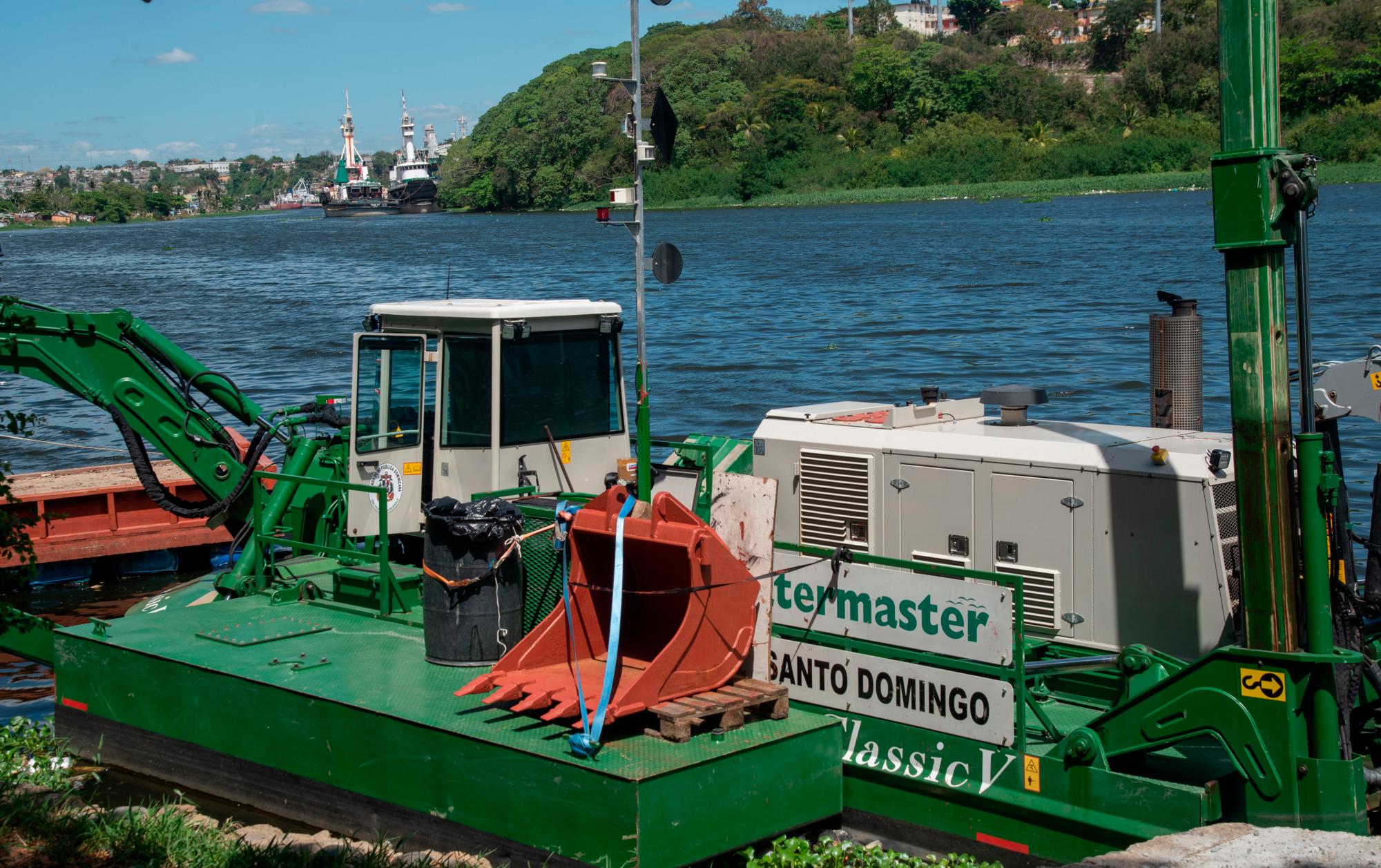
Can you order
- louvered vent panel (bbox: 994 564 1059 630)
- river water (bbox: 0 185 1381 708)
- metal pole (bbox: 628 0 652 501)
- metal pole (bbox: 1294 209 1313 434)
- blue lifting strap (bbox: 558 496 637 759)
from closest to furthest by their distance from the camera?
metal pole (bbox: 1294 209 1313 434) → blue lifting strap (bbox: 558 496 637 759) → louvered vent panel (bbox: 994 564 1059 630) → metal pole (bbox: 628 0 652 501) → river water (bbox: 0 185 1381 708)

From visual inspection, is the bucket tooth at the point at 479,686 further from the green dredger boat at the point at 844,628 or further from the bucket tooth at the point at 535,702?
the bucket tooth at the point at 535,702

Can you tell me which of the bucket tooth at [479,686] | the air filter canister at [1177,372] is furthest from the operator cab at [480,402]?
the air filter canister at [1177,372]

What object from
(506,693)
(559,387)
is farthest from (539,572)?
(559,387)

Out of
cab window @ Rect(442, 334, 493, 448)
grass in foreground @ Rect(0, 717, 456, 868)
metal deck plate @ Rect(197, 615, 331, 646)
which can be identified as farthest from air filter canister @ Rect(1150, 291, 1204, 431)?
metal deck plate @ Rect(197, 615, 331, 646)

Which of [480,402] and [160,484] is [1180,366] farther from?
[160,484]

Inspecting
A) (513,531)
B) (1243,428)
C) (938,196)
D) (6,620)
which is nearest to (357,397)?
(513,531)

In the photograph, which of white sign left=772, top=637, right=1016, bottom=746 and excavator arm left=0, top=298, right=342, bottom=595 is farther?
excavator arm left=0, top=298, right=342, bottom=595

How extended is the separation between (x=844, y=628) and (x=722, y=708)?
108 cm

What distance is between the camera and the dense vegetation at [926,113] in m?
102

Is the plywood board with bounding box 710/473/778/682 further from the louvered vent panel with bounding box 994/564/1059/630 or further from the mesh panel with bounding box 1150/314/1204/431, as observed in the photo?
the mesh panel with bounding box 1150/314/1204/431

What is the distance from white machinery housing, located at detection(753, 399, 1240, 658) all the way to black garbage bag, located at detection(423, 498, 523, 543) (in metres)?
2.13

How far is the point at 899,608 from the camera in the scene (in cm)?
845

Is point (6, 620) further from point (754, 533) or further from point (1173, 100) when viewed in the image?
point (1173, 100)

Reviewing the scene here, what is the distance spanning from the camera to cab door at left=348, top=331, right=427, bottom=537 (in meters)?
11.6
